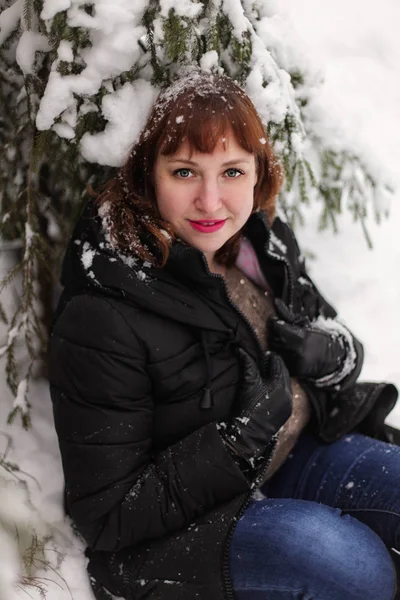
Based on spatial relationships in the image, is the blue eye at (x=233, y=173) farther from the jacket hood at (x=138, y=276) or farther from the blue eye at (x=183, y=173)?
the jacket hood at (x=138, y=276)

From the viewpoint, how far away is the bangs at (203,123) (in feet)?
6.22

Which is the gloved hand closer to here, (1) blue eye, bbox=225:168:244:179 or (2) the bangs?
(1) blue eye, bbox=225:168:244:179

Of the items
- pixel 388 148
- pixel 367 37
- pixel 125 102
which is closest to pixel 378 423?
pixel 125 102

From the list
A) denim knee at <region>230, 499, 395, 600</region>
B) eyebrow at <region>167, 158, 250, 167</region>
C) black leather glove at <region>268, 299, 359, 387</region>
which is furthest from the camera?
black leather glove at <region>268, 299, 359, 387</region>

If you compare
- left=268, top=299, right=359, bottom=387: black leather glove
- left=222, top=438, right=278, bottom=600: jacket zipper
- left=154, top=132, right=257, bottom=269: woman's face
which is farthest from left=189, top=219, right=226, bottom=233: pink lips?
left=222, top=438, right=278, bottom=600: jacket zipper

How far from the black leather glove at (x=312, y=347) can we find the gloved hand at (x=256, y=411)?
0.13 m

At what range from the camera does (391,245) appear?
4.13m

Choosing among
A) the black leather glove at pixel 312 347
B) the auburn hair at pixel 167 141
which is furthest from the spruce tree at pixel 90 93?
the black leather glove at pixel 312 347

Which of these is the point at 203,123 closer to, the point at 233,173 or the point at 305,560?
the point at 233,173

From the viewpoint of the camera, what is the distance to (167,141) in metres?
1.93

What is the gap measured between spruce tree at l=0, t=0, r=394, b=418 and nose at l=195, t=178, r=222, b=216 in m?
0.31

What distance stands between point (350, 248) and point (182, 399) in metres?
2.39

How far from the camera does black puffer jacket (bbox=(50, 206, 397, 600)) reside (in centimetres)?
188

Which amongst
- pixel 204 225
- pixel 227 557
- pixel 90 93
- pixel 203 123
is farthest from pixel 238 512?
pixel 90 93
